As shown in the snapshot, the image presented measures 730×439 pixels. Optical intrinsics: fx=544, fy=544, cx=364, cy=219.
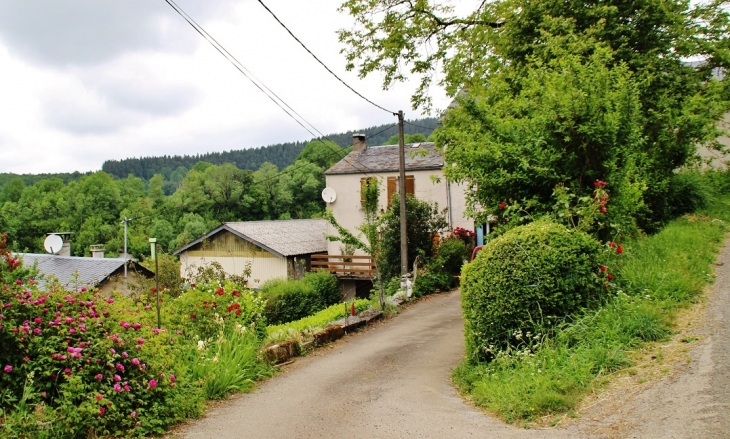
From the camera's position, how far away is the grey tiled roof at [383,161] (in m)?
28.1

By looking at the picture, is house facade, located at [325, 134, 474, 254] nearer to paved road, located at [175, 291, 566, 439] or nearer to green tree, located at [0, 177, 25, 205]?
paved road, located at [175, 291, 566, 439]

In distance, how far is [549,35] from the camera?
11.0m

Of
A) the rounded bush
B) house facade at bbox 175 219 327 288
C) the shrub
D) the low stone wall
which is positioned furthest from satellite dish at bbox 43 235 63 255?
the rounded bush

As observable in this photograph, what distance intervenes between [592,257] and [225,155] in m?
126

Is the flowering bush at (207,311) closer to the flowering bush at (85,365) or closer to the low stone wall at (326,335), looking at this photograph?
the low stone wall at (326,335)

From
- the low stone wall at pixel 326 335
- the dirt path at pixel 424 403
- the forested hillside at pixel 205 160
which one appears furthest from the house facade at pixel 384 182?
the forested hillside at pixel 205 160

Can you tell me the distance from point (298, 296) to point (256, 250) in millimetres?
8020

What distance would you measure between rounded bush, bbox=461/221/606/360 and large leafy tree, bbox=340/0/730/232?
6.66ft

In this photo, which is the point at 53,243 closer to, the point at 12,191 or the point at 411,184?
the point at 411,184

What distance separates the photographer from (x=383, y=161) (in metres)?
29.5

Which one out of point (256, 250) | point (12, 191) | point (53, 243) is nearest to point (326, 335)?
point (53, 243)

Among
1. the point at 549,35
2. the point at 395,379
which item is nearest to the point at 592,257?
the point at 395,379

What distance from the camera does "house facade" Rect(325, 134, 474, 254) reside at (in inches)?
1054

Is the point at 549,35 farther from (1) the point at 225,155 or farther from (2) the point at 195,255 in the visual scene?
(1) the point at 225,155
